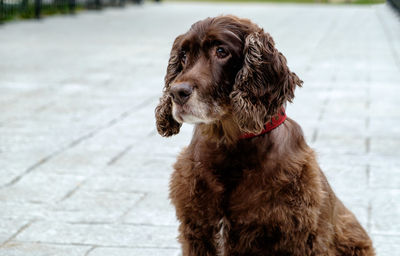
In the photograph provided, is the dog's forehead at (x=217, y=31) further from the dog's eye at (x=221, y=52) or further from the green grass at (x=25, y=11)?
the green grass at (x=25, y=11)

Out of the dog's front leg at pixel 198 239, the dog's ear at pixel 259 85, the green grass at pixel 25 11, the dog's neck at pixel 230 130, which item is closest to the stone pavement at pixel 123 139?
the dog's front leg at pixel 198 239

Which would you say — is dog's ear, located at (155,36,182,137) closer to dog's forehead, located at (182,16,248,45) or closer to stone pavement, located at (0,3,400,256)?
dog's forehead, located at (182,16,248,45)

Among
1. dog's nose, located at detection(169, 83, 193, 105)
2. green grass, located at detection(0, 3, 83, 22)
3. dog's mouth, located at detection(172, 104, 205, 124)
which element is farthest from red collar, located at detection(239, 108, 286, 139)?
green grass, located at detection(0, 3, 83, 22)

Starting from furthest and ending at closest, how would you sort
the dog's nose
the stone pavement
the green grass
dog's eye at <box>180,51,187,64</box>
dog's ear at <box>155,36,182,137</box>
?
the green grass → the stone pavement → dog's ear at <box>155,36,182,137</box> → dog's eye at <box>180,51,187,64</box> → the dog's nose

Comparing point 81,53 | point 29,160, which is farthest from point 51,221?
point 81,53

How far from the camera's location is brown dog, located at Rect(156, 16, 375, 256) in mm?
3084

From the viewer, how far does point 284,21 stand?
19891mm

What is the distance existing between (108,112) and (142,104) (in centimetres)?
58

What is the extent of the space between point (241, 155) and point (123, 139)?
366 cm

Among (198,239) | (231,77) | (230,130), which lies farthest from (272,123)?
(198,239)

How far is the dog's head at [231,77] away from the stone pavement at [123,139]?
4.55 feet

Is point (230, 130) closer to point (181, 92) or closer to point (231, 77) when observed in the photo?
point (231, 77)

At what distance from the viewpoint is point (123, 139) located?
681 centimetres

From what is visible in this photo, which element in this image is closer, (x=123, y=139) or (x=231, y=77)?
(x=231, y=77)
